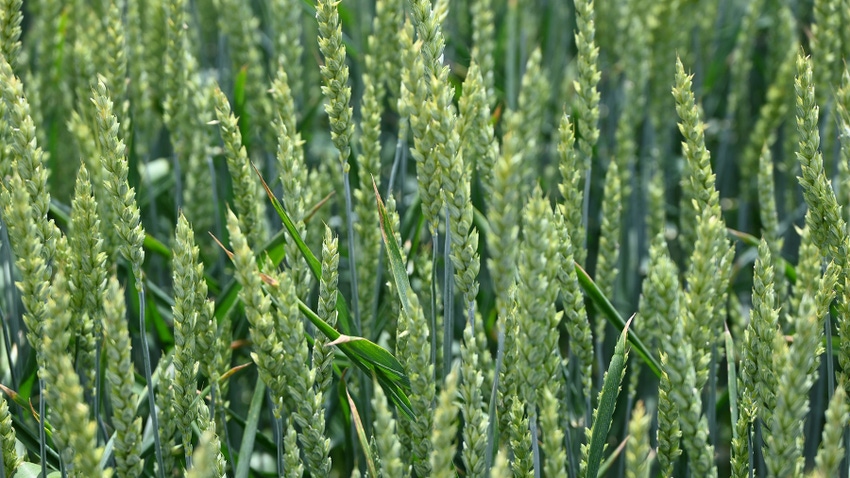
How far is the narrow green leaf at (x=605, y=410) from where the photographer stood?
1.24 meters

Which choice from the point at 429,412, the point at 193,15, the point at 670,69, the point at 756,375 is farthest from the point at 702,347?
the point at 193,15

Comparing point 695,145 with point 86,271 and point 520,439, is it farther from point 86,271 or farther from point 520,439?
point 86,271

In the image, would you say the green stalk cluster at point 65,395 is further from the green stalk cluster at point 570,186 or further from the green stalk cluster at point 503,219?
the green stalk cluster at point 570,186

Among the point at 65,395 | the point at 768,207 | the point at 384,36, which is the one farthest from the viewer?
the point at 384,36

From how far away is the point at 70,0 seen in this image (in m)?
2.29

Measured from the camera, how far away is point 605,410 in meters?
1.24

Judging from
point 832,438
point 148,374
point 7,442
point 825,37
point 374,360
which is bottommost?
point 7,442

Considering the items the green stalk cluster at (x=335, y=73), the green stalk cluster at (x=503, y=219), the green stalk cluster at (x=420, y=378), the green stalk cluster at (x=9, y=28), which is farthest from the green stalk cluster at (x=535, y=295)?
the green stalk cluster at (x=9, y=28)

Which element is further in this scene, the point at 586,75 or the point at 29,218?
the point at 586,75

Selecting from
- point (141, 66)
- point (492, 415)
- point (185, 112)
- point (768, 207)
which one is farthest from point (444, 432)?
point (141, 66)

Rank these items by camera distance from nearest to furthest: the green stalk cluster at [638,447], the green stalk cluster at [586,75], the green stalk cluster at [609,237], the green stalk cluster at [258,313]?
1. the green stalk cluster at [638,447]
2. the green stalk cluster at [258,313]
3. the green stalk cluster at [586,75]
4. the green stalk cluster at [609,237]

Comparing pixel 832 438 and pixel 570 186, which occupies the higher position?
pixel 570 186

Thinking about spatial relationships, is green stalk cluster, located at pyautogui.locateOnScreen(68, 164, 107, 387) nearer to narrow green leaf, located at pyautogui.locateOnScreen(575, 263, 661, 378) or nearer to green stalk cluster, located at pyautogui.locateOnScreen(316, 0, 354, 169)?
green stalk cluster, located at pyautogui.locateOnScreen(316, 0, 354, 169)

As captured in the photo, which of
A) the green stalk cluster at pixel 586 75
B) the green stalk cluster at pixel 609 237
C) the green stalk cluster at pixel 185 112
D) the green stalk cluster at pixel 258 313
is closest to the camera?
the green stalk cluster at pixel 258 313
